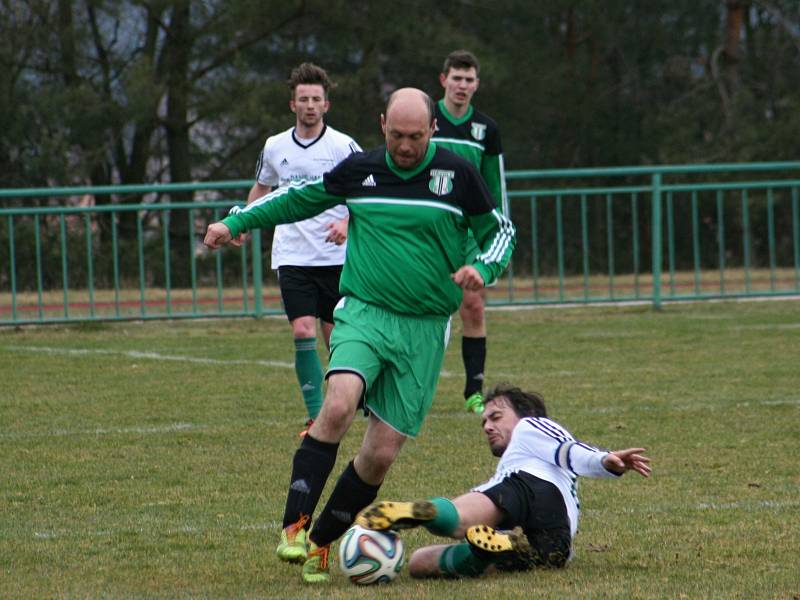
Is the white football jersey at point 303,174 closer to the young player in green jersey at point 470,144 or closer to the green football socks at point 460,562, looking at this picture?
the young player in green jersey at point 470,144

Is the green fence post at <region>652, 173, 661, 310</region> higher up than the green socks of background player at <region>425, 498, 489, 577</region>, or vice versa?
the green fence post at <region>652, 173, 661, 310</region>

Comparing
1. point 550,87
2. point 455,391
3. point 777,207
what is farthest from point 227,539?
point 550,87

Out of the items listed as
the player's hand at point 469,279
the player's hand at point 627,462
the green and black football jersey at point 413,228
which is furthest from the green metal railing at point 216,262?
the player's hand at point 627,462

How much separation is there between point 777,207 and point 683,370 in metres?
9.70

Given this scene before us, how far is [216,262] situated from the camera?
1552cm

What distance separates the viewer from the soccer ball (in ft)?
15.5

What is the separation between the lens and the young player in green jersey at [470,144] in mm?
9195

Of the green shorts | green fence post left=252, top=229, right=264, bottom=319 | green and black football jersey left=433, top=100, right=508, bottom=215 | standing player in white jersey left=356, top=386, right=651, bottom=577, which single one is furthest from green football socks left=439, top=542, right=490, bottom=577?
green fence post left=252, top=229, right=264, bottom=319

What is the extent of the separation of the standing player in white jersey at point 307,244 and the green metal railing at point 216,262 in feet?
19.5

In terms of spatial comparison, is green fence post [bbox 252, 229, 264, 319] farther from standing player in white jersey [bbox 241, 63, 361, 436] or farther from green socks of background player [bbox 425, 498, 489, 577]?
green socks of background player [bbox 425, 498, 489, 577]

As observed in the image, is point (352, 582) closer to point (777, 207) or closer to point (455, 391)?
point (455, 391)

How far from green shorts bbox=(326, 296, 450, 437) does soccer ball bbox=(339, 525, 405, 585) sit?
0.43 metres

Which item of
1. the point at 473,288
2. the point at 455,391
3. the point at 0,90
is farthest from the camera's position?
the point at 0,90

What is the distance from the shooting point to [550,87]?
27969 mm
